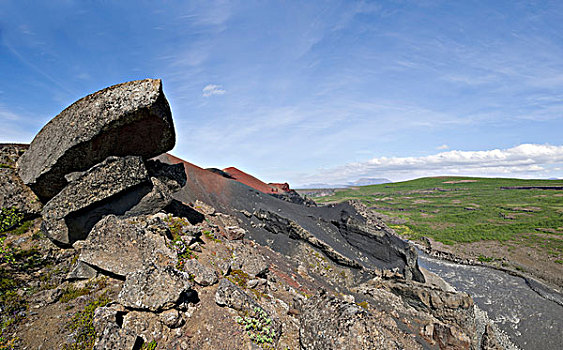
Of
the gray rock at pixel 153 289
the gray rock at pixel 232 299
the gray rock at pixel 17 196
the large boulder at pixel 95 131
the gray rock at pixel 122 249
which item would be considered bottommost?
the gray rock at pixel 232 299

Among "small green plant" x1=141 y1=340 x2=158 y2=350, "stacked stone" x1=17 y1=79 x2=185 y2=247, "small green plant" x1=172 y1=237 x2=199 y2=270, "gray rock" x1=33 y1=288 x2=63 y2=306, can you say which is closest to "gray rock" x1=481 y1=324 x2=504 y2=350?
"small green plant" x1=172 y1=237 x2=199 y2=270

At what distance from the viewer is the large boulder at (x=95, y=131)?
6969mm

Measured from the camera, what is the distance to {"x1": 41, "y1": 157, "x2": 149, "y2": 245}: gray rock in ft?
23.3

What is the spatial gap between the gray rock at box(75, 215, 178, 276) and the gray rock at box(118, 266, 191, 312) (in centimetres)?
93

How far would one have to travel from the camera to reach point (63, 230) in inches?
282

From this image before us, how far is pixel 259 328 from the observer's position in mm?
5625

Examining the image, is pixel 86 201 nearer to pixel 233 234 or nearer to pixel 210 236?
pixel 210 236

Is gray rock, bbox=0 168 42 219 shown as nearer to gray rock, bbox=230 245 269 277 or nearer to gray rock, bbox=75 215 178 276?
gray rock, bbox=75 215 178 276

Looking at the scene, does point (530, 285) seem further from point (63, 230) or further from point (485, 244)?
point (63, 230)

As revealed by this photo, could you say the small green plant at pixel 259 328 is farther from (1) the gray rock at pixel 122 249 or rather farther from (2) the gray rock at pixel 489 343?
(2) the gray rock at pixel 489 343

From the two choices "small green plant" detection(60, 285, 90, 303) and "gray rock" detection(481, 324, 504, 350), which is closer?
"small green plant" detection(60, 285, 90, 303)

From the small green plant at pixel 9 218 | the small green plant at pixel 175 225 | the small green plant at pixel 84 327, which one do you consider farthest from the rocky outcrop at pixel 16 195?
the small green plant at pixel 84 327

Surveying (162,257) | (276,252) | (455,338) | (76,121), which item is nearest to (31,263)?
(162,257)

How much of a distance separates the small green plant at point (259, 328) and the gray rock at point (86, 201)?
551 centimetres
